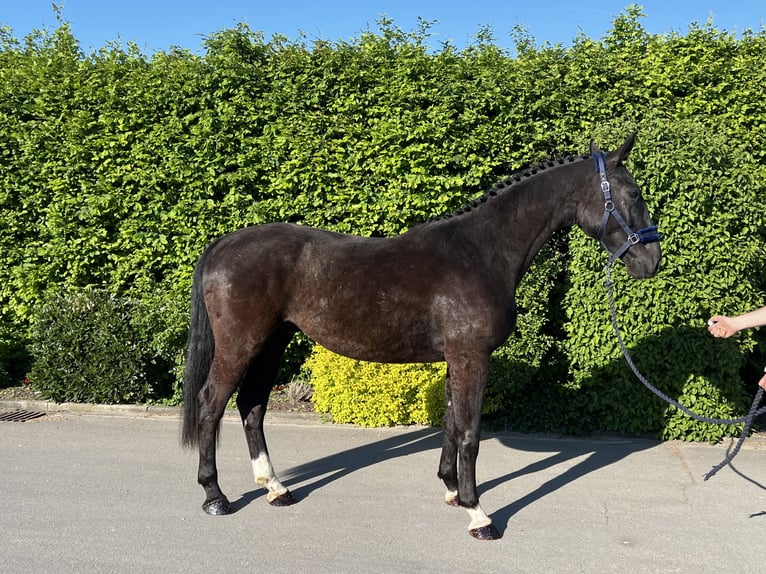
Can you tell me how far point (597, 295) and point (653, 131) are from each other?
5.19 feet

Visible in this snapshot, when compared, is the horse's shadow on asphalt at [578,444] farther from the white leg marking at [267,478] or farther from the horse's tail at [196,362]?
the horse's tail at [196,362]

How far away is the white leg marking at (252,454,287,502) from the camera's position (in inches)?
189

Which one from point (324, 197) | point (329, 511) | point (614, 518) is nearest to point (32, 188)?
point (324, 197)

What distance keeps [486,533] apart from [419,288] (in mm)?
1564

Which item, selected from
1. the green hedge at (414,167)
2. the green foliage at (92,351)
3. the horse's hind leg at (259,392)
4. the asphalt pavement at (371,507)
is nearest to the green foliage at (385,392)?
the asphalt pavement at (371,507)

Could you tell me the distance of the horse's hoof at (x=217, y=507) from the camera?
14.9 feet

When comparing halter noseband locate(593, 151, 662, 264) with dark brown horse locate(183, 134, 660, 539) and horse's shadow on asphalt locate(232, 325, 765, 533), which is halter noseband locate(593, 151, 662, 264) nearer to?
dark brown horse locate(183, 134, 660, 539)

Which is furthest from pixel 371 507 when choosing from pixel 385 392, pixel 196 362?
pixel 385 392

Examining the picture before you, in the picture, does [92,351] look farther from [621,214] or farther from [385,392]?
[621,214]

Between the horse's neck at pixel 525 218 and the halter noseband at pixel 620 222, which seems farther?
the horse's neck at pixel 525 218

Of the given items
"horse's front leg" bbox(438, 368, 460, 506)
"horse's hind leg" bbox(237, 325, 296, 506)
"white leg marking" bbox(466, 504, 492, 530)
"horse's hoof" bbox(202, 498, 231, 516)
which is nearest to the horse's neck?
"horse's front leg" bbox(438, 368, 460, 506)

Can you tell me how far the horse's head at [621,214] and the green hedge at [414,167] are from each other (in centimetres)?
201

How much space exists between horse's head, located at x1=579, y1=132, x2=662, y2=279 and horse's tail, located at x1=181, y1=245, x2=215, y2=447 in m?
2.65

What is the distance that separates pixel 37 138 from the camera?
7.89 meters
